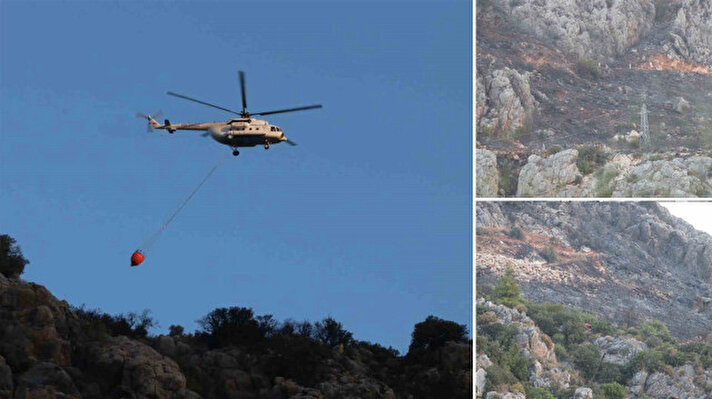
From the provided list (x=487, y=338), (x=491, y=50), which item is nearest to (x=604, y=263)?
(x=487, y=338)

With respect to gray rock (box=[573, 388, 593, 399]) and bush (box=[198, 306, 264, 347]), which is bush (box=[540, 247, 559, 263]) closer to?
gray rock (box=[573, 388, 593, 399])

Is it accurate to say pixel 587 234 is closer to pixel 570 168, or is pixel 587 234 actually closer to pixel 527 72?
pixel 570 168

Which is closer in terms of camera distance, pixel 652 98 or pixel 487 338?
pixel 487 338

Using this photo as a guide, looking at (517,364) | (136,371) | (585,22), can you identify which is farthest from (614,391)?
(136,371)

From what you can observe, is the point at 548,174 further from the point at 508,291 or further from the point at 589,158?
the point at 508,291

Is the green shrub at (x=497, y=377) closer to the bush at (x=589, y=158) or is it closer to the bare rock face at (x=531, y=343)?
the bare rock face at (x=531, y=343)

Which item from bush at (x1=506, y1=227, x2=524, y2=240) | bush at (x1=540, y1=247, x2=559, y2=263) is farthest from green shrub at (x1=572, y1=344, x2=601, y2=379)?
bush at (x1=506, y1=227, x2=524, y2=240)

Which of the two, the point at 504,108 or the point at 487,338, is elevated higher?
the point at 504,108
